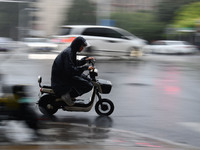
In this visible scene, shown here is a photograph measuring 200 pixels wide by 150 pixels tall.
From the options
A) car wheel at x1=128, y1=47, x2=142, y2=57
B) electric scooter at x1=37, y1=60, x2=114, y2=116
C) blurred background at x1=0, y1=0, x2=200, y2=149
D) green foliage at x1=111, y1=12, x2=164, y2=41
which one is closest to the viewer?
blurred background at x1=0, y1=0, x2=200, y2=149

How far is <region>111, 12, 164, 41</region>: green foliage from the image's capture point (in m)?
58.4

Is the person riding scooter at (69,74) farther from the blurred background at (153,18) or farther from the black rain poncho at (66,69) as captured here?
the blurred background at (153,18)

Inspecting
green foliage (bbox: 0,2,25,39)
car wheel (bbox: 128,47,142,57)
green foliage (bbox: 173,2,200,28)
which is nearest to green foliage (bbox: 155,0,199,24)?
green foliage (bbox: 173,2,200,28)

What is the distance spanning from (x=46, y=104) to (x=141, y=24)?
53525 mm

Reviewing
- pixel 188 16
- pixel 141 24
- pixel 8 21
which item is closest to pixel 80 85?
pixel 8 21

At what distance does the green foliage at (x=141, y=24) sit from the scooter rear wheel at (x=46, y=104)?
51.2 m

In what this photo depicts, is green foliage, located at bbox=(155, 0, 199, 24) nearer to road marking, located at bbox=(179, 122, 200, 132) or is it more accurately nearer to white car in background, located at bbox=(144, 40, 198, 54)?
white car in background, located at bbox=(144, 40, 198, 54)

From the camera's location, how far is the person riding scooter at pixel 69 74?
7492 millimetres

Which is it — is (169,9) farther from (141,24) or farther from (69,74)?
(69,74)

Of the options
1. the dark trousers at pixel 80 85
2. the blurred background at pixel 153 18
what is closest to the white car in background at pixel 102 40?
the blurred background at pixel 153 18

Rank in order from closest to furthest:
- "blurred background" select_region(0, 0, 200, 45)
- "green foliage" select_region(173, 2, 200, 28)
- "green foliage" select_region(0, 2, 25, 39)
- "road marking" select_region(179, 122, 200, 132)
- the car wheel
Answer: "road marking" select_region(179, 122, 200, 132)
"green foliage" select_region(0, 2, 25, 39)
the car wheel
"blurred background" select_region(0, 0, 200, 45)
"green foliage" select_region(173, 2, 200, 28)

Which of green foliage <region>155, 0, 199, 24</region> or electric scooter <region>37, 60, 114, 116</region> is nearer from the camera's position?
electric scooter <region>37, 60, 114, 116</region>

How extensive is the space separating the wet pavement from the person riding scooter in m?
0.75

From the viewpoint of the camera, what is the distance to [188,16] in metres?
53.6
